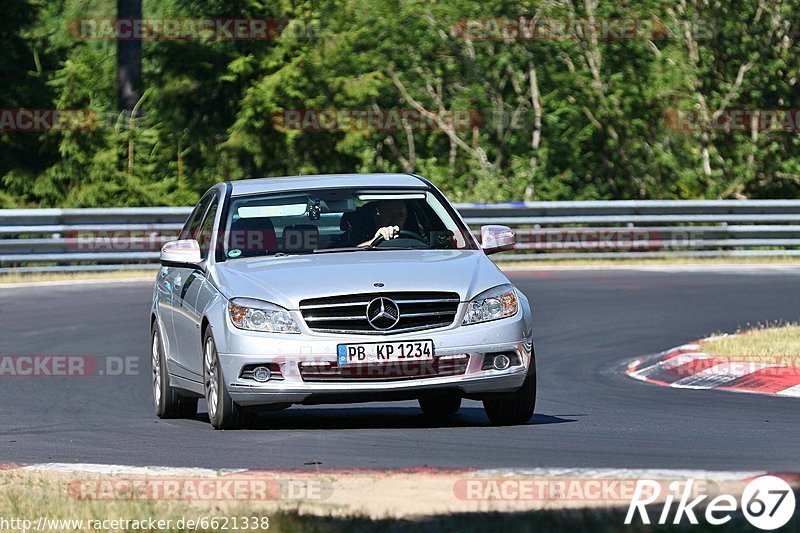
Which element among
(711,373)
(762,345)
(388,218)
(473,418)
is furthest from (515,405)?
(762,345)

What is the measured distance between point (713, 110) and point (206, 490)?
27506mm

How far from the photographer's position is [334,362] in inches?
393

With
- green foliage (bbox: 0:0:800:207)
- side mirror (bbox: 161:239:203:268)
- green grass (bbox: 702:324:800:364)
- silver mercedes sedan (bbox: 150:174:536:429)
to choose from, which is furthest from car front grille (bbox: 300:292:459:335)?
green foliage (bbox: 0:0:800:207)

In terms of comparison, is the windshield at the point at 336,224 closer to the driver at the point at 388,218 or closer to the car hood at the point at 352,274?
the driver at the point at 388,218

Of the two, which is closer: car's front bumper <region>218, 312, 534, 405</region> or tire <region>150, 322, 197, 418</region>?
car's front bumper <region>218, 312, 534, 405</region>

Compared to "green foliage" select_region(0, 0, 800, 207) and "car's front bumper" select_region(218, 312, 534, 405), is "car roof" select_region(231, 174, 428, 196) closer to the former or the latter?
"car's front bumper" select_region(218, 312, 534, 405)

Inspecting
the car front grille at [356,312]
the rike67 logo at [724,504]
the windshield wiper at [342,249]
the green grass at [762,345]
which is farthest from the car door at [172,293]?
the rike67 logo at [724,504]

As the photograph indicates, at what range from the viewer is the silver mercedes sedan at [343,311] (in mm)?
10008

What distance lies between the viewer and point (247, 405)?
1026cm

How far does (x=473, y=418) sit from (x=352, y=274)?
5.70ft

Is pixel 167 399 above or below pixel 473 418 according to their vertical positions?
below

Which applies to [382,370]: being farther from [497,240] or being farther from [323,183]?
[323,183]

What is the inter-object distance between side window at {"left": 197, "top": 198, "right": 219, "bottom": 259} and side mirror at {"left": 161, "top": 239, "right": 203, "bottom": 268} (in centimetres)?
18

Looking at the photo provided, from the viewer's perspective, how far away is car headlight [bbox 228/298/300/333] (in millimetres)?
10062
